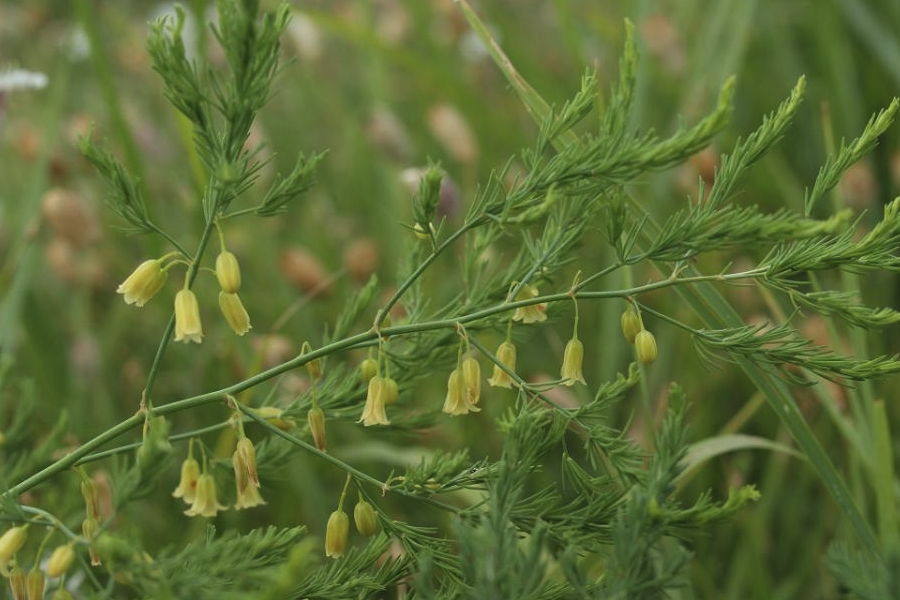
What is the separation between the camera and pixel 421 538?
2.56 feet

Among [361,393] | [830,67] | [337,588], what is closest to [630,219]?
[361,393]

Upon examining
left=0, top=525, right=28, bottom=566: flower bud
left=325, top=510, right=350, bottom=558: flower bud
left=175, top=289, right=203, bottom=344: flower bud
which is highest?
left=175, top=289, right=203, bottom=344: flower bud

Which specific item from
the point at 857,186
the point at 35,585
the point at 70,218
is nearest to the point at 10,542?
the point at 35,585

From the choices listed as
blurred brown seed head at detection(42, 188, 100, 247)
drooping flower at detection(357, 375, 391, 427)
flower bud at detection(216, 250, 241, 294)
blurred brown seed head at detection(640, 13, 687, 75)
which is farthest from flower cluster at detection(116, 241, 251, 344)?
blurred brown seed head at detection(640, 13, 687, 75)

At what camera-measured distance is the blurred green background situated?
1.49 metres

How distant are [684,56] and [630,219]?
1368 millimetres

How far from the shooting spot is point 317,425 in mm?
823

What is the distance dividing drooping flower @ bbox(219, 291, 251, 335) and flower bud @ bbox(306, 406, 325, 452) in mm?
85

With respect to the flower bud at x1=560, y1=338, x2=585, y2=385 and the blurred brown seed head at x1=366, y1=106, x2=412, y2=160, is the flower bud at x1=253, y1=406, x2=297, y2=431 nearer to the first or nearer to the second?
the flower bud at x1=560, y1=338, x2=585, y2=385

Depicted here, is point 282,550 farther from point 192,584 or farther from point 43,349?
point 43,349

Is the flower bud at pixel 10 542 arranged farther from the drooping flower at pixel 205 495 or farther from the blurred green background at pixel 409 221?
the blurred green background at pixel 409 221

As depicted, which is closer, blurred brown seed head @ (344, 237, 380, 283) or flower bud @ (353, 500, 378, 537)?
flower bud @ (353, 500, 378, 537)

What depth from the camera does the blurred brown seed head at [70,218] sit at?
1666 mm

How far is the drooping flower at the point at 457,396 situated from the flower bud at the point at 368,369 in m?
0.06
